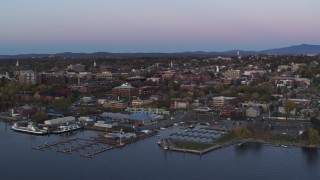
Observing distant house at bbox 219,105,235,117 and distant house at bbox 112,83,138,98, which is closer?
distant house at bbox 219,105,235,117

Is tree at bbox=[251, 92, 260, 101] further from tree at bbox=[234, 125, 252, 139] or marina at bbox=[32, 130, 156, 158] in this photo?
marina at bbox=[32, 130, 156, 158]

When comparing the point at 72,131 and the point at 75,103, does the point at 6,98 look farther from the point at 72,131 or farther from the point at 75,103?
the point at 72,131

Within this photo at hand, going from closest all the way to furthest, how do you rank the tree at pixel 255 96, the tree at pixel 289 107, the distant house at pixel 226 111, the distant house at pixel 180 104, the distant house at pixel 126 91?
the tree at pixel 289 107 → the distant house at pixel 226 111 → the distant house at pixel 180 104 → the tree at pixel 255 96 → the distant house at pixel 126 91

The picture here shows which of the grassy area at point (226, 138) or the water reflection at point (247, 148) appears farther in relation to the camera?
the grassy area at point (226, 138)

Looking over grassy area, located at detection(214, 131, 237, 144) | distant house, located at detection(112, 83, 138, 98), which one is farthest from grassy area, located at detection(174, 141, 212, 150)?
distant house, located at detection(112, 83, 138, 98)

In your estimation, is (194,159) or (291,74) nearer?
(194,159)

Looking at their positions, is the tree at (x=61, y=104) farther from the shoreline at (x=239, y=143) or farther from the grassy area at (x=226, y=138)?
the shoreline at (x=239, y=143)

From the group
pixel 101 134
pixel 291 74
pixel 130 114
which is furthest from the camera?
pixel 291 74

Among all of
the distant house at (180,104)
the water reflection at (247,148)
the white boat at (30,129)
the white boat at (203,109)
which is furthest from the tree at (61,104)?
the water reflection at (247,148)

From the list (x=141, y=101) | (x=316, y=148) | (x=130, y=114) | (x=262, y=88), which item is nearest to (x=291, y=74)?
(x=262, y=88)
